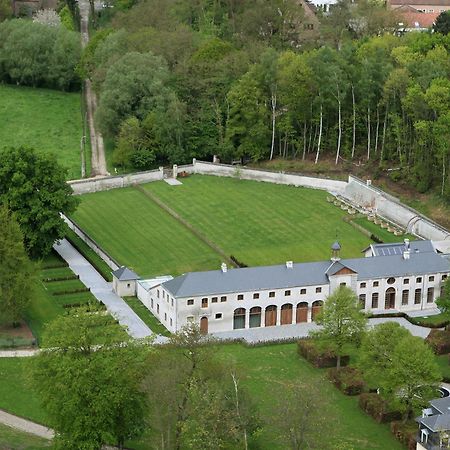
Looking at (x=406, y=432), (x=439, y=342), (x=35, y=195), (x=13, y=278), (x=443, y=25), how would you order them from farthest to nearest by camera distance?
(x=443, y=25) < (x=35, y=195) < (x=13, y=278) < (x=439, y=342) < (x=406, y=432)

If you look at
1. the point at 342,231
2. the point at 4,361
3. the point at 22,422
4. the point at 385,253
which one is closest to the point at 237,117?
the point at 342,231

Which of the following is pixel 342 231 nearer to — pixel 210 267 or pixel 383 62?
pixel 210 267

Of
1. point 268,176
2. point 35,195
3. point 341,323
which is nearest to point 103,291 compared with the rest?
point 35,195

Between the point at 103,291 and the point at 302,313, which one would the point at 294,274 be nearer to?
the point at 302,313

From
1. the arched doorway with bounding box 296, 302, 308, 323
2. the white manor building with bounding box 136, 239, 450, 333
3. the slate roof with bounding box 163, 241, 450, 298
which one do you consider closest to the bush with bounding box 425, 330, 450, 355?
the white manor building with bounding box 136, 239, 450, 333

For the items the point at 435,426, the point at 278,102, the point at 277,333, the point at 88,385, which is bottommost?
the point at 277,333

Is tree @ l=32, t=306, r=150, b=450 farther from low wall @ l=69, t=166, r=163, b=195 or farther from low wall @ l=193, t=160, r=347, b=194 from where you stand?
low wall @ l=193, t=160, r=347, b=194

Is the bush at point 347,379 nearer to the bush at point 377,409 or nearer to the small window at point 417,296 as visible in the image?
the bush at point 377,409

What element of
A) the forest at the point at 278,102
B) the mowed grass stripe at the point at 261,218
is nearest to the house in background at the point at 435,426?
the mowed grass stripe at the point at 261,218
